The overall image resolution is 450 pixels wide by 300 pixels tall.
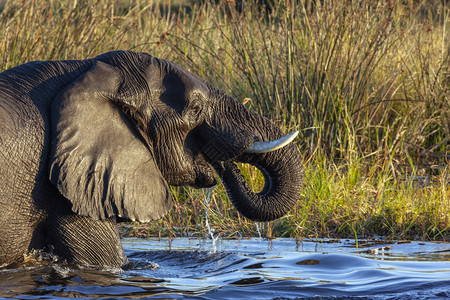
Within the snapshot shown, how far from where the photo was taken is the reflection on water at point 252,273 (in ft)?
12.2

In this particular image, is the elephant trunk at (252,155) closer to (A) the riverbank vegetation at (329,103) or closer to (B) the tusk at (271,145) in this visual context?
(B) the tusk at (271,145)

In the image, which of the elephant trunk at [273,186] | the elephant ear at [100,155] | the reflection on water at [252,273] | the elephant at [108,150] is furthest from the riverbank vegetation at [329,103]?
the elephant ear at [100,155]

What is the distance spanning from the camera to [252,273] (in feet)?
14.4

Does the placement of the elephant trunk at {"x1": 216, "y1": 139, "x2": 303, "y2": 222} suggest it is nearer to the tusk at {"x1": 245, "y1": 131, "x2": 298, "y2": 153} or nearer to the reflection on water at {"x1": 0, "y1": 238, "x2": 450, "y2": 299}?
the tusk at {"x1": 245, "y1": 131, "x2": 298, "y2": 153}

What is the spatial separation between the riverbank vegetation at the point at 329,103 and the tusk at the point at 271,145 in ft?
6.10

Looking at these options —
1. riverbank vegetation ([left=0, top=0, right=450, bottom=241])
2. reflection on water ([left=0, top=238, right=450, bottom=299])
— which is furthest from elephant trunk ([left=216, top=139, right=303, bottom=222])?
riverbank vegetation ([left=0, top=0, right=450, bottom=241])

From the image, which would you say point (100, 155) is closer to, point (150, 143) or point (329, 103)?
point (150, 143)

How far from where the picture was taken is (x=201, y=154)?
167 inches

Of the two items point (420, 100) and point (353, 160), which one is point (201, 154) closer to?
point (353, 160)

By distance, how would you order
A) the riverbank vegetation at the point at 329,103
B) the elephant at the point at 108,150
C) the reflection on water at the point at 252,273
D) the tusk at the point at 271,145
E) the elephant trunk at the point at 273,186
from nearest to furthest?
the elephant at the point at 108,150
the reflection on water at the point at 252,273
the tusk at the point at 271,145
the elephant trunk at the point at 273,186
the riverbank vegetation at the point at 329,103

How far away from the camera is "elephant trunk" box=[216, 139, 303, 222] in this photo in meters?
4.30

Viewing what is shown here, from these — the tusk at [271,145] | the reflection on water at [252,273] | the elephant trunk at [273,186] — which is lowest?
the reflection on water at [252,273]

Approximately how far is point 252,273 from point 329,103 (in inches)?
140

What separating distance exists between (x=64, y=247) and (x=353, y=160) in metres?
3.78
